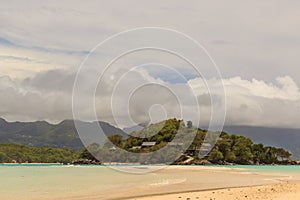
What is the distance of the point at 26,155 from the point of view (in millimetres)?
181625

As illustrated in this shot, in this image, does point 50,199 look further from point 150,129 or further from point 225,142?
point 225,142

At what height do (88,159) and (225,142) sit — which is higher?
(225,142)

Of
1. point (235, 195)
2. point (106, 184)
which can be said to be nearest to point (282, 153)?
point (106, 184)

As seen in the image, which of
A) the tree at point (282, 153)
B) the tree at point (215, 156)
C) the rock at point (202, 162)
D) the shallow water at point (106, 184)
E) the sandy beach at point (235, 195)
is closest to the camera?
the sandy beach at point (235, 195)

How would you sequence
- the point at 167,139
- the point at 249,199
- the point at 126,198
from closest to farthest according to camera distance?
the point at 249,199
the point at 126,198
the point at 167,139

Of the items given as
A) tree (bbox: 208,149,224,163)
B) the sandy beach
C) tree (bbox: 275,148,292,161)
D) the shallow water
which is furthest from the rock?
the sandy beach

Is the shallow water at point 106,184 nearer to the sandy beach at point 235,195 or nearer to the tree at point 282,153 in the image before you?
the sandy beach at point 235,195

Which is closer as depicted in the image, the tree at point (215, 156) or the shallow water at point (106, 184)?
the shallow water at point (106, 184)

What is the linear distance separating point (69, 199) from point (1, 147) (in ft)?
568

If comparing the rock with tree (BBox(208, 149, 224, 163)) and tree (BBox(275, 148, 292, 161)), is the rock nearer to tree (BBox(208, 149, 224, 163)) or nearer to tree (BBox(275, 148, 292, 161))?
tree (BBox(208, 149, 224, 163))

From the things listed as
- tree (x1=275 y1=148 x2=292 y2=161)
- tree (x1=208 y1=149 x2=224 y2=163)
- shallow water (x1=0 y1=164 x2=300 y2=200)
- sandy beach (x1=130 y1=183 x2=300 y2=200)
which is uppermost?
tree (x1=275 y1=148 x2=292 y2=161)

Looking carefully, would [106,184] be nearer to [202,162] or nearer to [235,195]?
[235,195]

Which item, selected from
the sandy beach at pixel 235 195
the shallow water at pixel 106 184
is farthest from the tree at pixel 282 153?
the sandy beach at pixel 235 195

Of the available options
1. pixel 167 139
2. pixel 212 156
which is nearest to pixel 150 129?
pixel 167 139
